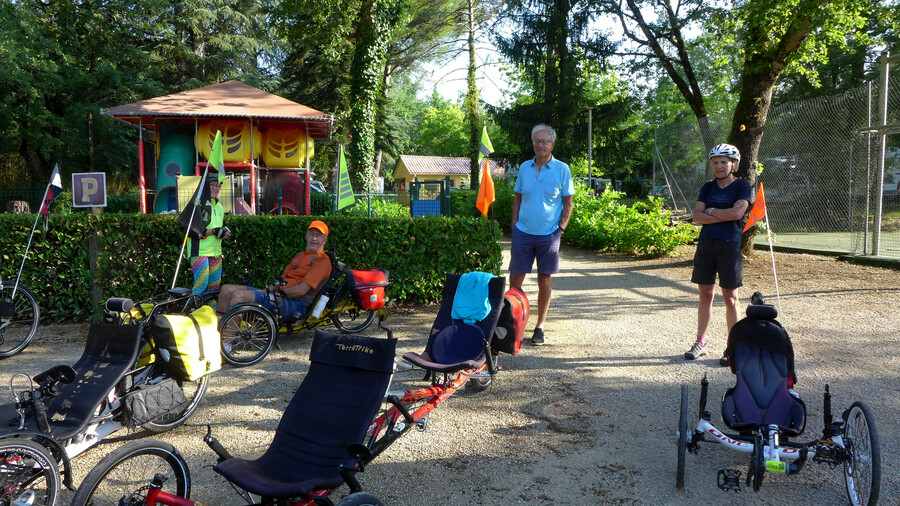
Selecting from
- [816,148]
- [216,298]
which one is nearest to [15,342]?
[216,298]

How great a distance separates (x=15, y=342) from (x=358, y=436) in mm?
5331

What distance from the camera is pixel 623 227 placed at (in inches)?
531

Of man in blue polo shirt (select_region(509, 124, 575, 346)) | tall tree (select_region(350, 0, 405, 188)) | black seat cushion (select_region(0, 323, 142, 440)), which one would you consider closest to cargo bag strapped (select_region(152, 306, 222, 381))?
black seat cushion (select_region(0, 323, 142, 440))

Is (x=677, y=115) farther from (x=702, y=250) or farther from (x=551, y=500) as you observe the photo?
(x=551, y=500)

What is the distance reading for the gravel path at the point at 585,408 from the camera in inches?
132

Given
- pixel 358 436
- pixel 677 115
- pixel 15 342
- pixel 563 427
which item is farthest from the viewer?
pixel 677 115

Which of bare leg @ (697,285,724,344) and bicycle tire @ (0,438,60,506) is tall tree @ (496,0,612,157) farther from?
bicycle tire @ (0,438,60,506)

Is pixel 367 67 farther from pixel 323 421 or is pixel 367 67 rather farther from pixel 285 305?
pixel 323 421

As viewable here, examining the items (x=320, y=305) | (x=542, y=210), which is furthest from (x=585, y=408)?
(x=320, y=305)

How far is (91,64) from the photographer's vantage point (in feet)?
89.4

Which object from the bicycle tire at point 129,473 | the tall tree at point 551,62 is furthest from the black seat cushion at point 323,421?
the tall tree at point 551,62

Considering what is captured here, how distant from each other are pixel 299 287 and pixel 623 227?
9.24 m

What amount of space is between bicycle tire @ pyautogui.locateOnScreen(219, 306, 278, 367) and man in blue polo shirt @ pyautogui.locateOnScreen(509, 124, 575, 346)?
250cm

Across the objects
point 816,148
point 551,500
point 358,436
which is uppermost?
point 816,148
